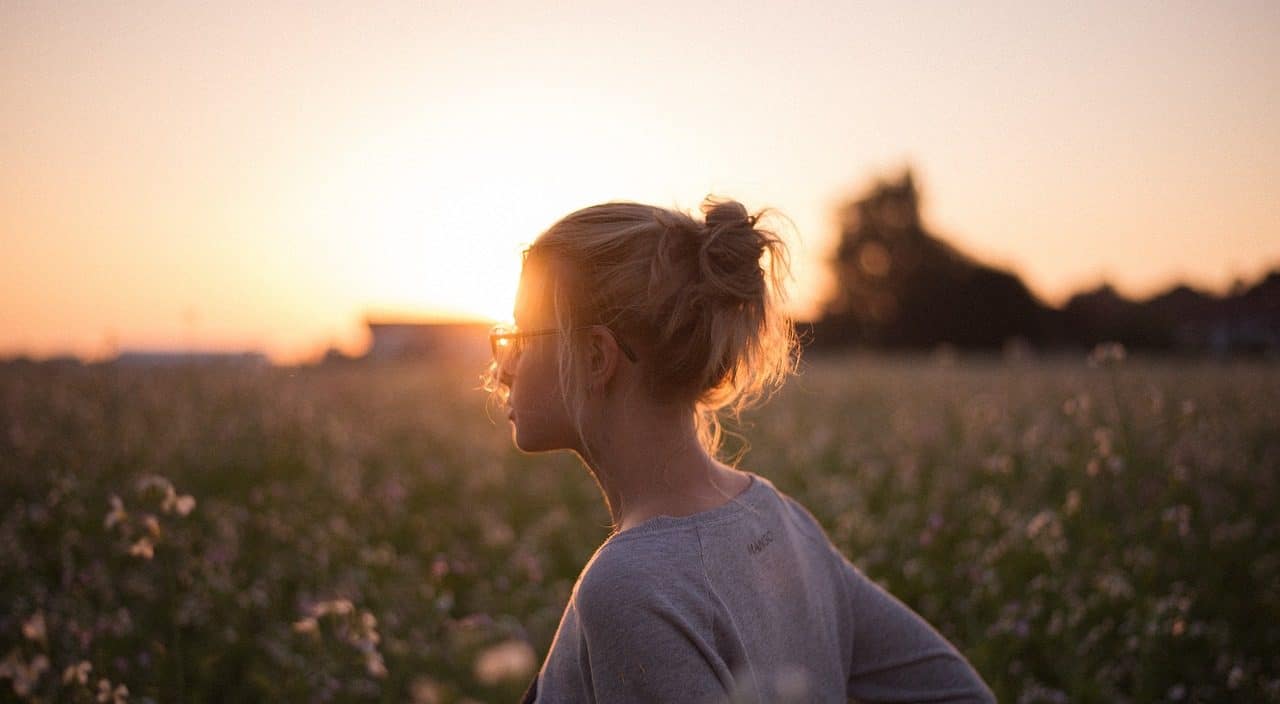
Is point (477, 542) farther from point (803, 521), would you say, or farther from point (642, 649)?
point (642, 649)

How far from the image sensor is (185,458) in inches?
220

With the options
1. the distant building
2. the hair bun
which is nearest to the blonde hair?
the hair bun

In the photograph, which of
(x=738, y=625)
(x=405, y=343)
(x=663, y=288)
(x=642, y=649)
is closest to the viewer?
(x=642, y=649)

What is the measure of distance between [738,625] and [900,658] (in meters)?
0.65

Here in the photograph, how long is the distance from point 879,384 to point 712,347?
11.6 m

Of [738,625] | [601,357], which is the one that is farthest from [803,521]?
[601,357]

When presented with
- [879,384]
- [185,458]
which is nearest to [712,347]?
[185,458]

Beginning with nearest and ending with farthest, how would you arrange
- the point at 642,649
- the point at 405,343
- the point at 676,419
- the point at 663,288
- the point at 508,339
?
the point at 642,649 → the point at 663,288 → the point at 676,419 → the point at 508,339 → the point at 405,343

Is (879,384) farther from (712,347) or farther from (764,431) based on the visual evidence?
(712,347)

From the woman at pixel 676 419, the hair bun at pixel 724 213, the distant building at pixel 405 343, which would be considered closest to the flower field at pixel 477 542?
the woman at pixel 676 419

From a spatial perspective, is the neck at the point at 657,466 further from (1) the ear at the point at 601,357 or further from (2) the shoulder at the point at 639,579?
(2) the shoulder at the point at 639,579

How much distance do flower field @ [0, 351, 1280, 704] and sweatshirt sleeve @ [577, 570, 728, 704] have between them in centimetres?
16

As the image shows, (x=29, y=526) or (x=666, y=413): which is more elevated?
(x=666, y=413)

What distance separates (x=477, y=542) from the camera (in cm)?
512
